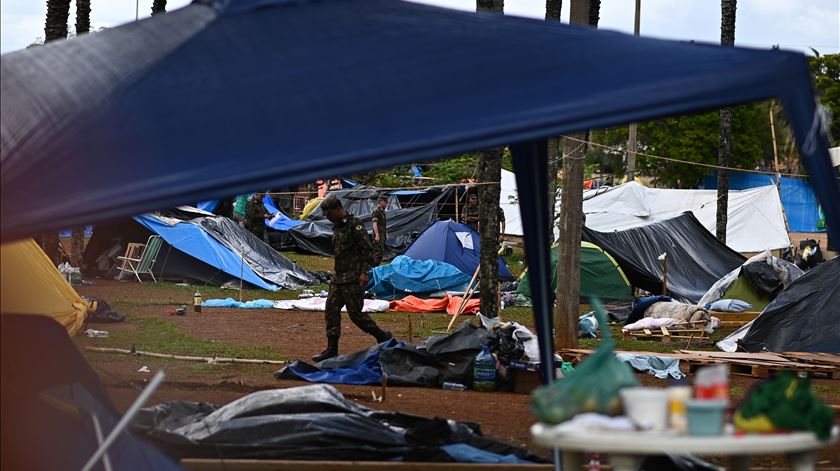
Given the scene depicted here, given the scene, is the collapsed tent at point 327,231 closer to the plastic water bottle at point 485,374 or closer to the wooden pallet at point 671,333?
the wooden pallet at point 671,333

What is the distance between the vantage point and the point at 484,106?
485 cm

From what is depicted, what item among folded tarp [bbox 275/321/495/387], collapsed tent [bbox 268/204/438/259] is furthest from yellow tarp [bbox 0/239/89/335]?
collapsed tent [bbox 268/204/438/259]

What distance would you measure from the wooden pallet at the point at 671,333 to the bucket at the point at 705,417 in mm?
12179

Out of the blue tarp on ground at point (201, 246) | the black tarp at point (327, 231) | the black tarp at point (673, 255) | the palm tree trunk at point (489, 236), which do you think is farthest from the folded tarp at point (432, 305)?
the black tarp at point (327, 231)

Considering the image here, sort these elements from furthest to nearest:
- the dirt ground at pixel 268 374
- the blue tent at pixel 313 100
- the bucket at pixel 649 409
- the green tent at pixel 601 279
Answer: the green tent at pixel 601 279, the dirt ground at pixel 268 374, the blue tent at pixel 313 100, the bucket at pixel 649 409

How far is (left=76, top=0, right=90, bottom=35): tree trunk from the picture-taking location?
22.2m

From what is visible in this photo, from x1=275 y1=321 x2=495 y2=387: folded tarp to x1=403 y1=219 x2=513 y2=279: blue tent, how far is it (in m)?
11.3

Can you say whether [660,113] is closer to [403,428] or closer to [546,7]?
[403,428]

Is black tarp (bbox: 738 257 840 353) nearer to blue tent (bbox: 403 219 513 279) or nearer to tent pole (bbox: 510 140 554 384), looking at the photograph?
tent pole (bbox: 510 140 554 384)

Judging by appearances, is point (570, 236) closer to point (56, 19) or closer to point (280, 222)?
point (56, 19)

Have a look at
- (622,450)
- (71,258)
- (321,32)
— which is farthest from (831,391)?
(71,258)

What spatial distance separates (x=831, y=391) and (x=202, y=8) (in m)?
7.79

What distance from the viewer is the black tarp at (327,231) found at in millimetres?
30562

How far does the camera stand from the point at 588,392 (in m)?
4.33
